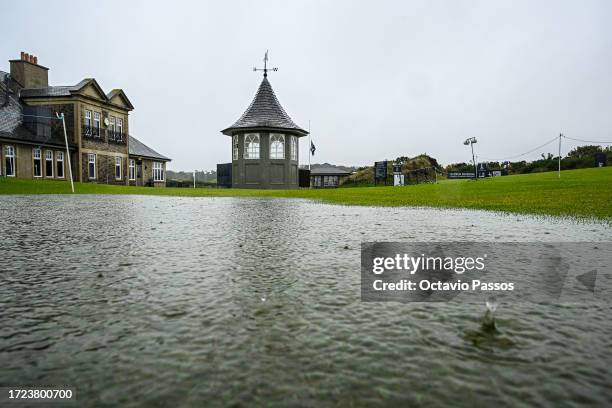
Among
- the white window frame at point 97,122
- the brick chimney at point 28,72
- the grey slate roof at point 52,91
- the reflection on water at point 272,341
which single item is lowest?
the reflection on water at point 272,341

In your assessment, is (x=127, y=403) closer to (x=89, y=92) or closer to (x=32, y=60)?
(x=89, y=92)

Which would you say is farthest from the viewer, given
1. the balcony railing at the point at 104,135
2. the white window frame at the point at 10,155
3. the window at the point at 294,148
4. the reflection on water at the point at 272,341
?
the balcony railing at the point at 104,135

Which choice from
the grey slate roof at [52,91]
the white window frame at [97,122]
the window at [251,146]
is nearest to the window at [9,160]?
the grey slate roof at [52,91]

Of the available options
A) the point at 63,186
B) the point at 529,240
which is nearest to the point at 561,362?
the point at 529,240

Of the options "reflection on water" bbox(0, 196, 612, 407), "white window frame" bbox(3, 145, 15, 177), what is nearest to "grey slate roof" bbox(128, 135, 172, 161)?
"white window frame" bbox(3, 145, 15, 177)

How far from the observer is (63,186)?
77.3 ft

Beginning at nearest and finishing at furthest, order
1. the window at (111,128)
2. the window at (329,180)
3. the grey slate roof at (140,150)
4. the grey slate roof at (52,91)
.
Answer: the grey slate roof at (52,91), the window at (111,128), the grey slate roof at (140,150), the window at (329,180)

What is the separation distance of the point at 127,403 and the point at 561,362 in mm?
1394

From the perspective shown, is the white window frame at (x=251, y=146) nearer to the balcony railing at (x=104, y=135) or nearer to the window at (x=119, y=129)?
the balcony railing at (x=104, y=135)

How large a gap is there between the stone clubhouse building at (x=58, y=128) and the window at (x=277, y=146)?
1608cm

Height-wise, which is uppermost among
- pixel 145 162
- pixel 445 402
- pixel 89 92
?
pixel 89 92

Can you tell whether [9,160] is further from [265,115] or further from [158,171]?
[265,115]

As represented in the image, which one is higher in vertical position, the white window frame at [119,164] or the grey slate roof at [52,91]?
the grey slate roof at [52,91]

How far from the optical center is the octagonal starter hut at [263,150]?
32062mm
